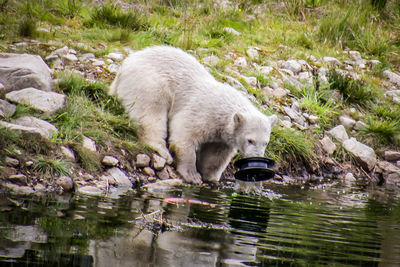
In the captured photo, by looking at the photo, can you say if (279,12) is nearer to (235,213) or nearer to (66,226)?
(235,213)

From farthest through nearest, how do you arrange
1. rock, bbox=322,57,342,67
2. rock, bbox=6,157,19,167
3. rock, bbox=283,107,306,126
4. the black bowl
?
rock, bbox=322,57,342,67 < rock, bbox=283,107,306,126 < the black bowl < rock, bbox=6,157,19,167

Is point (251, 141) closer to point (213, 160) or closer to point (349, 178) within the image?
point (213, 160)

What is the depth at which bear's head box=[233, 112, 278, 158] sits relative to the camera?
598 centimetres

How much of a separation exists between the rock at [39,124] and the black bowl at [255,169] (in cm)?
212

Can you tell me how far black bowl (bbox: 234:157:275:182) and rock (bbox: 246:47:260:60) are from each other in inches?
187

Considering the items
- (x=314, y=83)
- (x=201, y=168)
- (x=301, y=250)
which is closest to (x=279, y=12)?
(x=314, y=83)

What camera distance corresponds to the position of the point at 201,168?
6629 mm

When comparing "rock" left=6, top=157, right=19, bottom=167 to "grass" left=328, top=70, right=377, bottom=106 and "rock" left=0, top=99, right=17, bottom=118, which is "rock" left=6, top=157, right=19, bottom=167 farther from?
"grass" left=328, top=70, right=377, bottom=106

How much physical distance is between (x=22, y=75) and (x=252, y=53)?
545cm

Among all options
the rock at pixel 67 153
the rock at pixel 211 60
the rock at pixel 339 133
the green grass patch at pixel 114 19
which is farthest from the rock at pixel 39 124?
the rock at pixel 339 133

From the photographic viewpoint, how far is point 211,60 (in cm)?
910

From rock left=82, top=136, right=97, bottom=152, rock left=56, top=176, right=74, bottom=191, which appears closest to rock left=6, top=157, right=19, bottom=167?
rock left=56, top=176, right=74, bottom=191

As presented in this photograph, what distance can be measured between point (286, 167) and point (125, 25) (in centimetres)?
448

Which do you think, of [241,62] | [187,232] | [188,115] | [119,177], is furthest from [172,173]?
[241,62]
